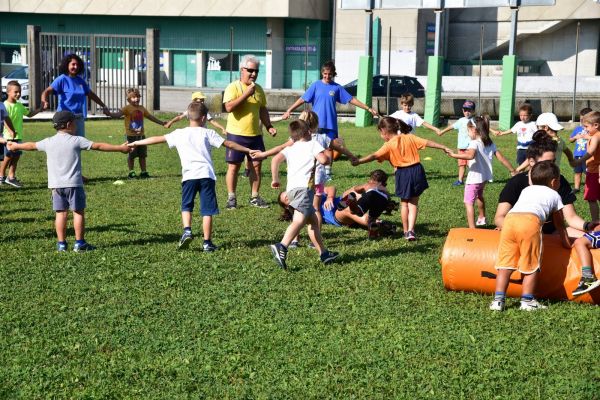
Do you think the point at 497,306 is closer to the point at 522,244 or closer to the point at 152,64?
the point at 522,244

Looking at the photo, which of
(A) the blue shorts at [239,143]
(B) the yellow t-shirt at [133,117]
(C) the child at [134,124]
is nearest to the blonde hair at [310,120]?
(A) the blue shorts at [239,143]

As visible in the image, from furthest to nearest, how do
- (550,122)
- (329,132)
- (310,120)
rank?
1. (329,132)
2. (550,122)
3. (310,120)

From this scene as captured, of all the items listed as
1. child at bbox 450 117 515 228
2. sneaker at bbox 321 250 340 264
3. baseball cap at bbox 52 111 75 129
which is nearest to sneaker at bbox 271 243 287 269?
sneaker at bbox 321 250 340 264

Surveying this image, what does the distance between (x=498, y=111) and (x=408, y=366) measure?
82.7 ft

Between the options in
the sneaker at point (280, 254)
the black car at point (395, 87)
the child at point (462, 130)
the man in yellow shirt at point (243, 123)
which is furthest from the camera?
the black car at point (395, 87)

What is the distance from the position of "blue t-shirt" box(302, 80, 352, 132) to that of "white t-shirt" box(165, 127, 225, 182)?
16.8ft

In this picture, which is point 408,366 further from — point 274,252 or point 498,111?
point 498,111

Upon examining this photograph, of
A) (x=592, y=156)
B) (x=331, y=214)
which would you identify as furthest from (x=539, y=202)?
(x=331, y=214)

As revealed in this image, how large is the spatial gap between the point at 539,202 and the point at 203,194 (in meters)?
3.45

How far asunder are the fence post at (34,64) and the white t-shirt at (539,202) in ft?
88.1

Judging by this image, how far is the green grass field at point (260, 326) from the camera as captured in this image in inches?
215

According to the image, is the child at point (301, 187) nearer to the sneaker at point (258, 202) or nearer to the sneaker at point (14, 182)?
the sneaker at point (258, 202)

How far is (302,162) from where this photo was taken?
8562 mm

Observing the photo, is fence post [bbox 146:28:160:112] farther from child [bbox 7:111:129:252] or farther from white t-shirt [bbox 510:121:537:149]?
child [bbox 7:111:129:252]
